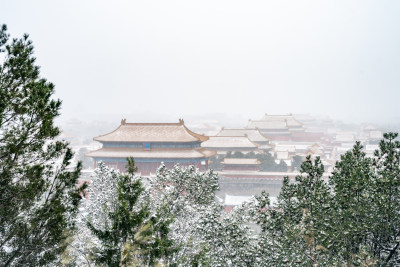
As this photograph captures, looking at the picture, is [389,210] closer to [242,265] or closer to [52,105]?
[242,265]

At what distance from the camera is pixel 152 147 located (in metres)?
32.2

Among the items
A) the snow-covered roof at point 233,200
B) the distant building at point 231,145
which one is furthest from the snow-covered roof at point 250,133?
the snow-covered roof at point 233,200

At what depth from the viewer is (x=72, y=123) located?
166500mm

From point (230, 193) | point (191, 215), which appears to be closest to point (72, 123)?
point (230, 193)

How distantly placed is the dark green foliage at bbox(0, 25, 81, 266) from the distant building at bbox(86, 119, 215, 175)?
24.7 metres

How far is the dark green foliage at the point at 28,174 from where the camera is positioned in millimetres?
6242

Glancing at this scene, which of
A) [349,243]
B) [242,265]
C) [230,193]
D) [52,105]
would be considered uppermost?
[52,105]

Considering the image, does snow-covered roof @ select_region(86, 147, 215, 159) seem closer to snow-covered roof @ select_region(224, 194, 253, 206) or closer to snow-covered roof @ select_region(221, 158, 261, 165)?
snow-covered roof @ select_region(224, 194, 253, 206)

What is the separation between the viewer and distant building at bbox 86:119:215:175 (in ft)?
104

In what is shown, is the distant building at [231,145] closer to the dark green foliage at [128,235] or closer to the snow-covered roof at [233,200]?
the snow-covered roof at [233,200]

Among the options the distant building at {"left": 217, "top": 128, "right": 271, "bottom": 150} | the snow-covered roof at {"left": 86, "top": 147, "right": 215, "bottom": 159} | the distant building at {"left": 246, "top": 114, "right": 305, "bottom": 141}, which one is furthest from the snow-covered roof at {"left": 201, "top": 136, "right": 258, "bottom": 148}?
the distant building at {"left": 246, "top": 114, "right": 305, "bottom": 141}

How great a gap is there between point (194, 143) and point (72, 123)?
476 ft

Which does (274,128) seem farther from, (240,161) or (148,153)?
(148,153)

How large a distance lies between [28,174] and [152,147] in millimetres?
25905
